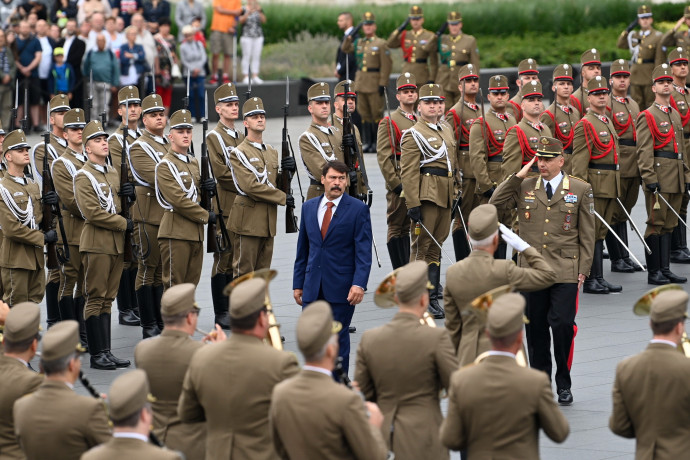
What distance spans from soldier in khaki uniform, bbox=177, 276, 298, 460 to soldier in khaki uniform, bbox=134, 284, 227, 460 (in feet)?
1.44

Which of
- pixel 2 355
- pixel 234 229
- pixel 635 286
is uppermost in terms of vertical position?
pixel 2 355

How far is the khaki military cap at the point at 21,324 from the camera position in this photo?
21.6ft

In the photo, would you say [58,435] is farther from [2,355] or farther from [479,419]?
[479,419]

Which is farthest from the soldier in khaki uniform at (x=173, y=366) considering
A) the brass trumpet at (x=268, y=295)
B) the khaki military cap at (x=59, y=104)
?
the khaki military cap at (x=59, y=104)

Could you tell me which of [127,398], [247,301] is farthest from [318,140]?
[127,398]

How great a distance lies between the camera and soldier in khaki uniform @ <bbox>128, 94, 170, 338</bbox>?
12055mm

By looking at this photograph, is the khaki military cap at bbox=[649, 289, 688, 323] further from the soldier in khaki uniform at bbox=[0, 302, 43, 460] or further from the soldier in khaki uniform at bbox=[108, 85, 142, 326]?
the soldier in khaki uniform at bbox=[108, 85, 142, 326]

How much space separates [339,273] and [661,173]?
5.26m

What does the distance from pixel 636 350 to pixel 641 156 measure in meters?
3.31

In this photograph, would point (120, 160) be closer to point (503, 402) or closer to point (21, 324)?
point (21, 324)

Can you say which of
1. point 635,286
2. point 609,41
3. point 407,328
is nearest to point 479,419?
point 407,328

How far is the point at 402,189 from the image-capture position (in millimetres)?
13023

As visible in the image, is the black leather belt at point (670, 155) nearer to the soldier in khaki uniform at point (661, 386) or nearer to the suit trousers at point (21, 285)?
the suit trousers at point (21, 285)

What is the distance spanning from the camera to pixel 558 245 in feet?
31.7
